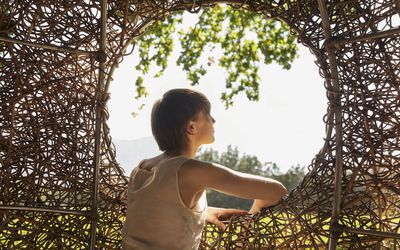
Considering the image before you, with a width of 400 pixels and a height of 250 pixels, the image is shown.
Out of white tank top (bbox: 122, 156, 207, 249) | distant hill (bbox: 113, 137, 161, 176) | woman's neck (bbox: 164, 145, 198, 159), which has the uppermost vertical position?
distant hill (bbox: 113, 137, 161, 176)

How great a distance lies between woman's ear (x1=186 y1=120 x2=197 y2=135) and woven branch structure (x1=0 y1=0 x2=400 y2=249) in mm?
331

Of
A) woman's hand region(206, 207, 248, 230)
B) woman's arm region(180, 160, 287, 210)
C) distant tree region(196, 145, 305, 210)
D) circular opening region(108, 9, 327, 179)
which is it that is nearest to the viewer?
woman's arm region(180, 160, 287, 210)

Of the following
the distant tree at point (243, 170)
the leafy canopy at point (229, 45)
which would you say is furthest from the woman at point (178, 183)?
the leafy canopy at point (229, 45)

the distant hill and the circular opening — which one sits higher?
the circular opening

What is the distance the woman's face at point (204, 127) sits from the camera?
1.35 m

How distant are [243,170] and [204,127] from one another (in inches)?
81.1

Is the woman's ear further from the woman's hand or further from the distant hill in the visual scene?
the distant hill

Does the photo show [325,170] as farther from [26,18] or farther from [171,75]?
[171,75]

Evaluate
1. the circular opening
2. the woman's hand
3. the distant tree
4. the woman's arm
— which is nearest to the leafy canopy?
the circular opening

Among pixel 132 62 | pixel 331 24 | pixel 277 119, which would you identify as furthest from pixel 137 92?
pixel 331 24

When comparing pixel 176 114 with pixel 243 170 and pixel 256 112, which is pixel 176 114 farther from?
pixel 256 112

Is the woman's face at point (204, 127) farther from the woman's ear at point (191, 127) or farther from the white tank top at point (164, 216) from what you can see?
the white tank top at point (164, 216)

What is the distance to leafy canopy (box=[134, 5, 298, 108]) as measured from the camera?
3.16m

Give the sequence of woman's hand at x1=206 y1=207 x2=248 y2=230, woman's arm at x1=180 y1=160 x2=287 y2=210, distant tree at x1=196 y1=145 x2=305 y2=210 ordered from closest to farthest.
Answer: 1. woman's arm at x1=180 y1=160 x2=287 y2=210
2. woman's hand at x1=206 y1=207 x2=248 y2=230
3. distant tree at x1=196 y1=145 x2=305 y2=210
